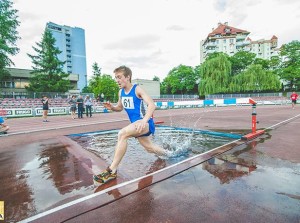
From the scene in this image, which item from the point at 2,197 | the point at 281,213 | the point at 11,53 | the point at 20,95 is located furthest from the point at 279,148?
the point at 11,53

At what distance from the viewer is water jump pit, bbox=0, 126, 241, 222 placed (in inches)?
93.7

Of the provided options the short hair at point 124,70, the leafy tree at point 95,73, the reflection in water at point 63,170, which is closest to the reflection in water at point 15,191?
the reflection in water at point 63,170

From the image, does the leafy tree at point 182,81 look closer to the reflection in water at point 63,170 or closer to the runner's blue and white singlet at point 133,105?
the reflection in water at point 63,170

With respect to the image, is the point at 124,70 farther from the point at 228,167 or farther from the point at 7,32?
the point at 7,32

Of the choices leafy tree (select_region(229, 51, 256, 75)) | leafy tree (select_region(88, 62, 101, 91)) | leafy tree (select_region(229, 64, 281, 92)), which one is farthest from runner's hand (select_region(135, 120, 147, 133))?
leafy tree (select_region(88, 62, 101, 91))

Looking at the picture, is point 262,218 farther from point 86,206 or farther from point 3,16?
point 3,16

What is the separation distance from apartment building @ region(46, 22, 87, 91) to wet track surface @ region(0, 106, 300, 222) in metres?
102

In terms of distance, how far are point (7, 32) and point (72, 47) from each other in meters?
77.4

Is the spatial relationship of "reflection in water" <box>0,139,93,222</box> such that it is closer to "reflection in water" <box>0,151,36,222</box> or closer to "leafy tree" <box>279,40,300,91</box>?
"reflection in water" <box>0,151,36,222</box>

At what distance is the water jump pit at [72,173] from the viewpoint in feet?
7.80

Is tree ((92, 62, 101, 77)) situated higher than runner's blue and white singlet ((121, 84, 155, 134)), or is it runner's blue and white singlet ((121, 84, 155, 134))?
tree ((92, 62, 101, 77))

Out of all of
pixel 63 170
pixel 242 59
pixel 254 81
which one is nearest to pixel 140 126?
pixel 63 170

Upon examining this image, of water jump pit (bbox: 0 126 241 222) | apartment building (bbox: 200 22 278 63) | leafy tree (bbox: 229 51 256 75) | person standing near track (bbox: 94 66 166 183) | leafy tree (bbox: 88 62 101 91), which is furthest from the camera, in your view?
apartment building (bbox: 200 22 278 63)

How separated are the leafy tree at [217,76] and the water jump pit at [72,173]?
40.7 m
